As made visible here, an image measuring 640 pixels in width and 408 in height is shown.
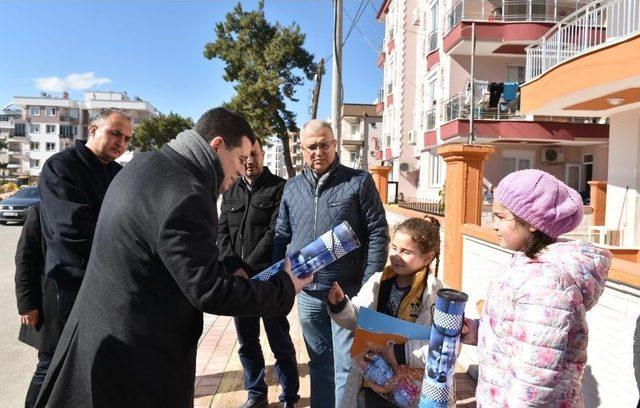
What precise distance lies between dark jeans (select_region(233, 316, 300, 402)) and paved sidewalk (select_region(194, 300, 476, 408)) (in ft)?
0.53

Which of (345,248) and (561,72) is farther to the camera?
(561,72)

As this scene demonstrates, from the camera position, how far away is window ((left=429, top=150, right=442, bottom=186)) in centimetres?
2308

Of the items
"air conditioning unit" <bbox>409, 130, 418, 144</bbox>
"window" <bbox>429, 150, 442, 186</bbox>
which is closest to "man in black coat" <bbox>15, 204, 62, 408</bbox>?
"window" <bbox>429, 150, 442, 186</bbox>

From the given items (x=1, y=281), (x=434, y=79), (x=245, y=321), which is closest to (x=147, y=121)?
(x=434, y=79)

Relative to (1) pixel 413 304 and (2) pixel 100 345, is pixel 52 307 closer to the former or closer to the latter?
(2) pixel 100 345

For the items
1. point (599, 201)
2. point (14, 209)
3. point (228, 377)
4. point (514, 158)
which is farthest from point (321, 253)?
point (514, 158)

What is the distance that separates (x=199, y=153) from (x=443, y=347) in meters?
1.14

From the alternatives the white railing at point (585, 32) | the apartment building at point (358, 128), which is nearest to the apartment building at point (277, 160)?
the apartment building at point (358, 128)

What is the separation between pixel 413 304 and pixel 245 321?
1701 millimetres

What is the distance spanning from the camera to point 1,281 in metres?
7.84

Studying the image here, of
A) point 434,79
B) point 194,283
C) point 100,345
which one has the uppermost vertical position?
point 434,79

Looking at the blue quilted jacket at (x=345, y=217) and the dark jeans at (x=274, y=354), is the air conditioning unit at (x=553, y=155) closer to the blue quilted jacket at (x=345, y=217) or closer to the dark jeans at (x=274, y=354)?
the dark jeans at (x=274, y=354)

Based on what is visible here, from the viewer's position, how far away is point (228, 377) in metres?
4.06

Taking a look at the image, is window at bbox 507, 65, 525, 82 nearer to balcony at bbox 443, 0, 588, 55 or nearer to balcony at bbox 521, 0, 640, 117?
balcony at bbox 443, 0, 588, 55
